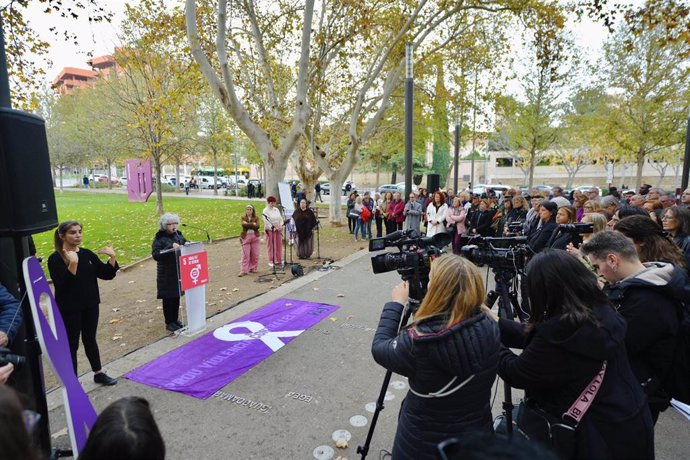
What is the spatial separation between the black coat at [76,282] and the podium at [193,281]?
49.7 inches

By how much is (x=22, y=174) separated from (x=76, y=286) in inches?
59.9

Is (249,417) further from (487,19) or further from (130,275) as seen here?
(487,19)

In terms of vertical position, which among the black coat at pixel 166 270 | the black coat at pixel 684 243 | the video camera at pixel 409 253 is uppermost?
the video camera at pixel 409 253

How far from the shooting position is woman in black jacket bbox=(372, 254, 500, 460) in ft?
5.60

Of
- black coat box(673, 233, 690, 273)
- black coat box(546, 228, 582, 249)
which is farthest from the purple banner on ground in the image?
black coat box(673, 233, 690, 273)

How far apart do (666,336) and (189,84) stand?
11792 mm

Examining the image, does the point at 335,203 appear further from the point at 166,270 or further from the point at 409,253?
the point at 409,253

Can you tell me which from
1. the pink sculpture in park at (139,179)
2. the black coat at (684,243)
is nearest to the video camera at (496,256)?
the black coat at (684,243)

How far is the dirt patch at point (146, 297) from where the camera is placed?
16.8 ft

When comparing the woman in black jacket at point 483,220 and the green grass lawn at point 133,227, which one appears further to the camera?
the green grass lawn at point 133,227

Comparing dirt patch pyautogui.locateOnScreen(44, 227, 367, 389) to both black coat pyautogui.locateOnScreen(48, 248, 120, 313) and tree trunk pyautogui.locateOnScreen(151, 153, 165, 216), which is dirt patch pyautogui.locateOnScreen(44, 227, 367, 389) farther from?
tree trunk pyautogui.locateOnScreen(151, 153, 165, 216)

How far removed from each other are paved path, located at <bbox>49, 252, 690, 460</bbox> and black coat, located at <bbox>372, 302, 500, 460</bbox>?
4.60 feet

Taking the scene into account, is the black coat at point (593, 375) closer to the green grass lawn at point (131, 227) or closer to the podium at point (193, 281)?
the podium at point (193, 281)

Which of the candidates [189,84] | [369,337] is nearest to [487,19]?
[189,84]
